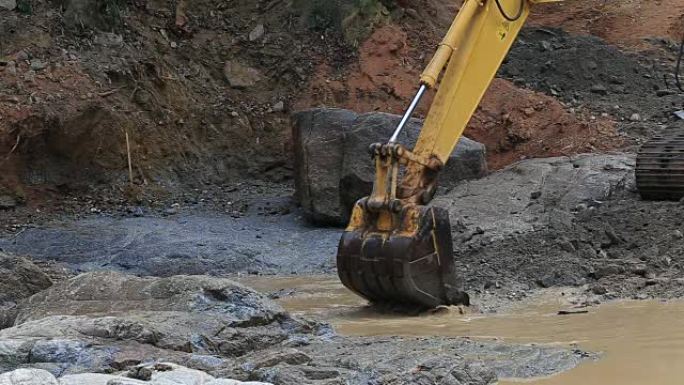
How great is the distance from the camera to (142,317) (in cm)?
612

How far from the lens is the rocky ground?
18.8 ft

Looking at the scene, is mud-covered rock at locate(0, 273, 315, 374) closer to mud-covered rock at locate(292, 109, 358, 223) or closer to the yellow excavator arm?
the yellow excavator arm

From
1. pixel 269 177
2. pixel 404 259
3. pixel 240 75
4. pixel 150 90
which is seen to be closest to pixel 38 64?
pixel 150 90

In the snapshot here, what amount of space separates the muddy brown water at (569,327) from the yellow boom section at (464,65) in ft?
3.96

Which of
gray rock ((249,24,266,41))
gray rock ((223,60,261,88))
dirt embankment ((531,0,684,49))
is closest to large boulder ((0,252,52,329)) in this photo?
gray rock ((223,60,261,88))

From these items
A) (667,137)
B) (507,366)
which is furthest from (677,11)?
(507,366)

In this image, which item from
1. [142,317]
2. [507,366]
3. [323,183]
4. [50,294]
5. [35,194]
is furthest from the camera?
[35,194]

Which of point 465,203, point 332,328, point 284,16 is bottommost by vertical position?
point 332,328

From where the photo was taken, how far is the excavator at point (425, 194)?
7.47m

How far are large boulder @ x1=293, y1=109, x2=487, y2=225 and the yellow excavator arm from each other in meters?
3.86

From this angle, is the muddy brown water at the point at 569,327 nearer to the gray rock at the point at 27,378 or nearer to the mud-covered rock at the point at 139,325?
the mud-covered rock at the point at 139,325

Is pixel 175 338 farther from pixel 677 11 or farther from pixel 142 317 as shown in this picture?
pixel 677 11

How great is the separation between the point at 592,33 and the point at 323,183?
700 centimetres

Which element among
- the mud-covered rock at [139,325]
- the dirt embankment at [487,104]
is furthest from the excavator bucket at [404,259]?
the dirt embankment at [487,104]
